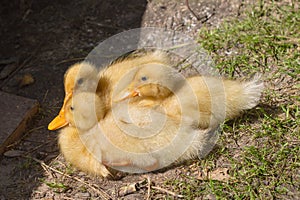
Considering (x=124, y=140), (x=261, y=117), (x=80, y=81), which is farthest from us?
(x=261, y=117)

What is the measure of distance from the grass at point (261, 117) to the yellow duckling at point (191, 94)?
0.43ft

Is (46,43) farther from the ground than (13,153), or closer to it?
farther from the ground

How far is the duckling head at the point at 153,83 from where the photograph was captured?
2.29 metres

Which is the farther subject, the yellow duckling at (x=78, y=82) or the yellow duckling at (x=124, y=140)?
the yellow duckling at (x=78, y=82)

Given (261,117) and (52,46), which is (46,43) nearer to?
(52,46)

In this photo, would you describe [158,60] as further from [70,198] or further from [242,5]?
[242,5]

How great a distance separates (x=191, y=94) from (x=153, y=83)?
160mm

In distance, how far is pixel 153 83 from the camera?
2.29 meters

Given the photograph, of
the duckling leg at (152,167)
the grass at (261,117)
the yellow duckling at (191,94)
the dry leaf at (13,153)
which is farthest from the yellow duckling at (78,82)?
the grass at (261,117)

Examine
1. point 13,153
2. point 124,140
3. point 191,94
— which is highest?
point 191,94

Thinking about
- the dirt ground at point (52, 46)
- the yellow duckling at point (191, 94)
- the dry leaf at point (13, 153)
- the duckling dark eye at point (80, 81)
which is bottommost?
the dry leaf at point (13, 153)

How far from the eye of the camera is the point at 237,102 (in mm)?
2344

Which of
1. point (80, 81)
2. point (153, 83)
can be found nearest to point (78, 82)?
point (80, 81)

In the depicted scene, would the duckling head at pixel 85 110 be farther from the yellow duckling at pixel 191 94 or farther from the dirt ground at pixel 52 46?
the dirt ground at pixel 52 46
